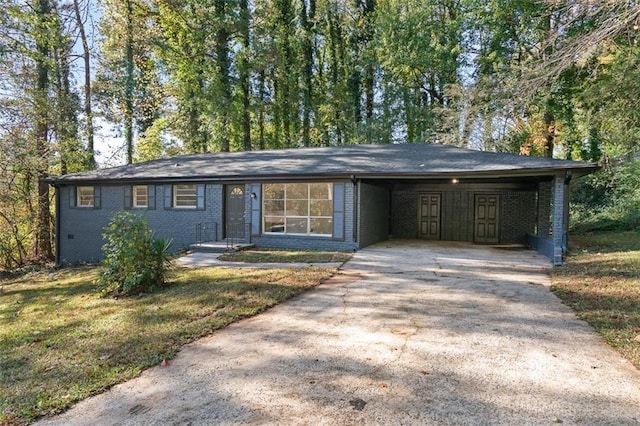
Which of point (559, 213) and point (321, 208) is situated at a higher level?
point (321, 208)

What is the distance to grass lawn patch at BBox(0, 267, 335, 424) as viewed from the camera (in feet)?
11.2

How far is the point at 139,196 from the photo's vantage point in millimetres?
13852

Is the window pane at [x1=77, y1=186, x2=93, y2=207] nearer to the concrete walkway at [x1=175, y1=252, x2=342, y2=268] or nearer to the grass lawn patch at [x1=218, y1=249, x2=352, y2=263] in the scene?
the concrete walkway at [x1=175, y1=252, x2=342, y2=268]

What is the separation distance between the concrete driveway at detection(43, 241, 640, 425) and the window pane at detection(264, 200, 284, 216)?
6509mm

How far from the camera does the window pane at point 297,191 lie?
11.9 metres

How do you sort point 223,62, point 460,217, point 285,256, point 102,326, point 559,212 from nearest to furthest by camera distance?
point 102,326 → point 559,212 → point 285,256 → point 460,217 → point 223,62

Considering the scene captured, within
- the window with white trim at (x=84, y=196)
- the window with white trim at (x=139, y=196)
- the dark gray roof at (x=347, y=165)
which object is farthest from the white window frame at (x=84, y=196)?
the window with white trim at (x=139, y=196)

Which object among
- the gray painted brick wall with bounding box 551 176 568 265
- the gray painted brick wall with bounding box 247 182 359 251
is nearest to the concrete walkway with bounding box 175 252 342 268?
the gray painted brick wall with bounding box 247 182 359 251

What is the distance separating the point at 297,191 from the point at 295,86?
599 inches

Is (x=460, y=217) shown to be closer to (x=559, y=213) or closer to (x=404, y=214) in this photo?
(x=404, y=214)

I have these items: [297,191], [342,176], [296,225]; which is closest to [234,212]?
[296,225]

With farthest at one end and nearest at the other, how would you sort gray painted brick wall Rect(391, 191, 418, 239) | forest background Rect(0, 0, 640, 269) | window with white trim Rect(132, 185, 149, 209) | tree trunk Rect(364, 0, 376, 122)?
tree trunk Rect(364, 0, 376, 122)
gray painted brick wall Rect(391, 191, 418, 239)
window with white trim Rect(132, 185, 149, 209)
forest background Rect(0, 0, 640, 269)

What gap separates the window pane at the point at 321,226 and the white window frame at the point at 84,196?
8.77 meters

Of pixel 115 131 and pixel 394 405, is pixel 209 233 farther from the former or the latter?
pixel 115 131
